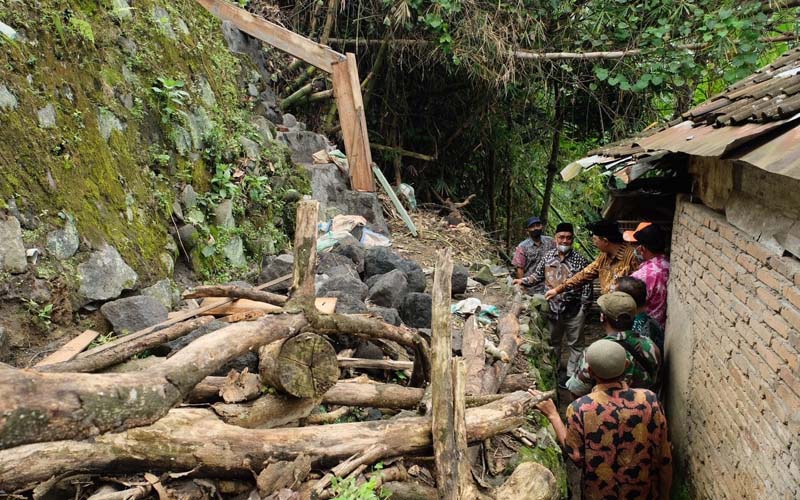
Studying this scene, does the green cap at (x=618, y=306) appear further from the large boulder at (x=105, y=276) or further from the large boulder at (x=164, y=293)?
the large boulder at (x=105, y=276)

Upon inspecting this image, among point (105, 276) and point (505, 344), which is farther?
point (505, 344)

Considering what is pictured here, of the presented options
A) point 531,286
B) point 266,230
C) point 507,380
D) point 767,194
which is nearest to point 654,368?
point 507,380

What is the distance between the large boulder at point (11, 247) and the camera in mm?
3756

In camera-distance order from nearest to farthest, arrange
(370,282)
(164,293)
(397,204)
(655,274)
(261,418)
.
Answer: (261,418)
(164,293)
(655,274)
(370,282)
(397,204)

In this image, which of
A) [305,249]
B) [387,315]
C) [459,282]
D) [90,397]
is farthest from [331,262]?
[90,397]

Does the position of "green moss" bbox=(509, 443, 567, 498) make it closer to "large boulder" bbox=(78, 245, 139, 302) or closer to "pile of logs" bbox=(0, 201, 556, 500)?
"pile of logs" bbox=(0, 201, 556, 500)

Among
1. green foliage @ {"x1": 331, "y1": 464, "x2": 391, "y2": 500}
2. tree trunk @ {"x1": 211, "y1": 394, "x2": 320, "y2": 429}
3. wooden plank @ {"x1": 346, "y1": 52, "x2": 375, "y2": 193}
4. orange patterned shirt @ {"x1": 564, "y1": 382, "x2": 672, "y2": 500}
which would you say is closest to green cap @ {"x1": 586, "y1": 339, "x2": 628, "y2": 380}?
orange patterned shirt @ {"x1": 564, "y1": 382, "x2": 672, "y2": 500}

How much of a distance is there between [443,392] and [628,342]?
2.13 meters

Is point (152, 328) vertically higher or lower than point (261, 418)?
higher

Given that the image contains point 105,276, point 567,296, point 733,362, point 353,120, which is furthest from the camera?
point 353,120

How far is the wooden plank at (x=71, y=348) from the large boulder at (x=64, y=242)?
681 millimetres

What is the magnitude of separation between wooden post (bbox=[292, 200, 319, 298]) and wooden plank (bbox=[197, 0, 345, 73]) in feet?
17.4

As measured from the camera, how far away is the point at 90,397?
79.2 inches

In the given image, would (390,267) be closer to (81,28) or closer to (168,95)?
(168,95)
